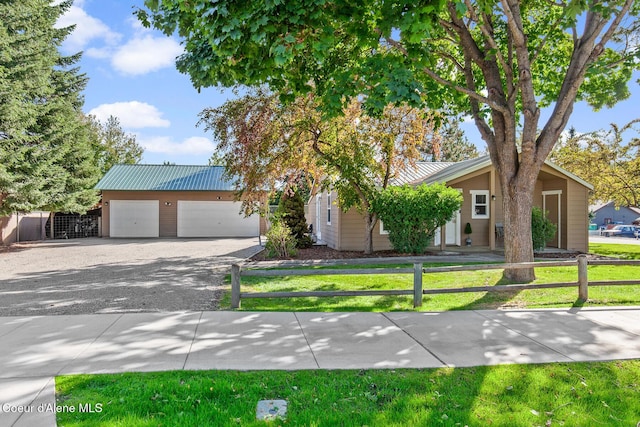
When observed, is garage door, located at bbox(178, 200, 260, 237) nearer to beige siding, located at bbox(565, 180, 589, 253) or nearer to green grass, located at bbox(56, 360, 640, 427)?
beige siding, located at bbox(565, 180, 589, 253)

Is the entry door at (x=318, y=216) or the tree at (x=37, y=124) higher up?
the tree at (x=37, y=124)

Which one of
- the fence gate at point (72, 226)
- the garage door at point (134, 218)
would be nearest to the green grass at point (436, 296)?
the garage door at point (134, 218)

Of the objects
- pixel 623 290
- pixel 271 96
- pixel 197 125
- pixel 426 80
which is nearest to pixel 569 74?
pixel 426 80

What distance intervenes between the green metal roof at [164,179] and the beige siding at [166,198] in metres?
0.45

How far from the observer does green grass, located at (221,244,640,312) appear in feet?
24.3

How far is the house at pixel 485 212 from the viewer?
1677 cm

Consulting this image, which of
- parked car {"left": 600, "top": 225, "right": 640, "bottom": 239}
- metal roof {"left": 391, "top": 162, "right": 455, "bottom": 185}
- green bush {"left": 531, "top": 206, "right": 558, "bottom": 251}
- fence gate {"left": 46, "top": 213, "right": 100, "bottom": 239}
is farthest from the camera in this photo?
parked car {"left": 600, "top": 225, "right": 640, "bottom": 239}

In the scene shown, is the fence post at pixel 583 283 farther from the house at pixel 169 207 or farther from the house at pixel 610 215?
the house at pixel 610 215

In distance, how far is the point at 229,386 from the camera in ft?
12.5

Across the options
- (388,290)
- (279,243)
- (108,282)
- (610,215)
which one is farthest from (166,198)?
(610,215)

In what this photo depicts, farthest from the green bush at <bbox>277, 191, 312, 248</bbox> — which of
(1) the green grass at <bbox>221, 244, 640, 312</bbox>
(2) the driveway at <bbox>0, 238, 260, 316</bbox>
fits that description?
(1) the green grass at <bbox>221, 244, 640, 312</bbox>

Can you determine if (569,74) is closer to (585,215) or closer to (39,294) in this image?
(585,215)

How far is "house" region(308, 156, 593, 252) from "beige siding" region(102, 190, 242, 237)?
11.3 m

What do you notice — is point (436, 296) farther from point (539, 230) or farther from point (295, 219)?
point (295, 219)
